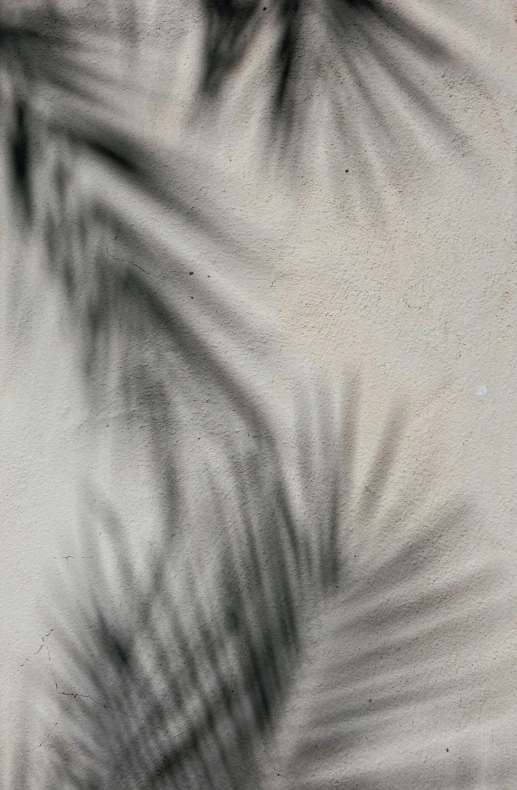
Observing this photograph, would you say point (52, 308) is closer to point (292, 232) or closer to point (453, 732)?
point (292, 232)

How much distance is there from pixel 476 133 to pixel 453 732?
110 inches

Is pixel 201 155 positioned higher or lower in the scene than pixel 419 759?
higher

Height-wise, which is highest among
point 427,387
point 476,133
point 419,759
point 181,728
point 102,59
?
point 476,133

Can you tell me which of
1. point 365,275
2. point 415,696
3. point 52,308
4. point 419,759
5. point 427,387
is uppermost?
point 365,275

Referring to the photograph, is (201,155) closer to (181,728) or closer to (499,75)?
(499,75)

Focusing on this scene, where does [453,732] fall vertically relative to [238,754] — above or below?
above

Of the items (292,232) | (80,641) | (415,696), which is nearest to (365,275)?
(292,232)

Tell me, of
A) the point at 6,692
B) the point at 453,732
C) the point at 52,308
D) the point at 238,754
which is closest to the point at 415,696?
the point at 453,732

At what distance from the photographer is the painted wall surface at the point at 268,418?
341cm

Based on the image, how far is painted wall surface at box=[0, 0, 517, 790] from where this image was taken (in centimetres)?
341

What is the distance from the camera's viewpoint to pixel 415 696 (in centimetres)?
340

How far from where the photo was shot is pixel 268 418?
347 centimetres

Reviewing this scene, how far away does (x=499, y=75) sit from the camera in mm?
3512

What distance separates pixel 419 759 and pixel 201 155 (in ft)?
9.90
